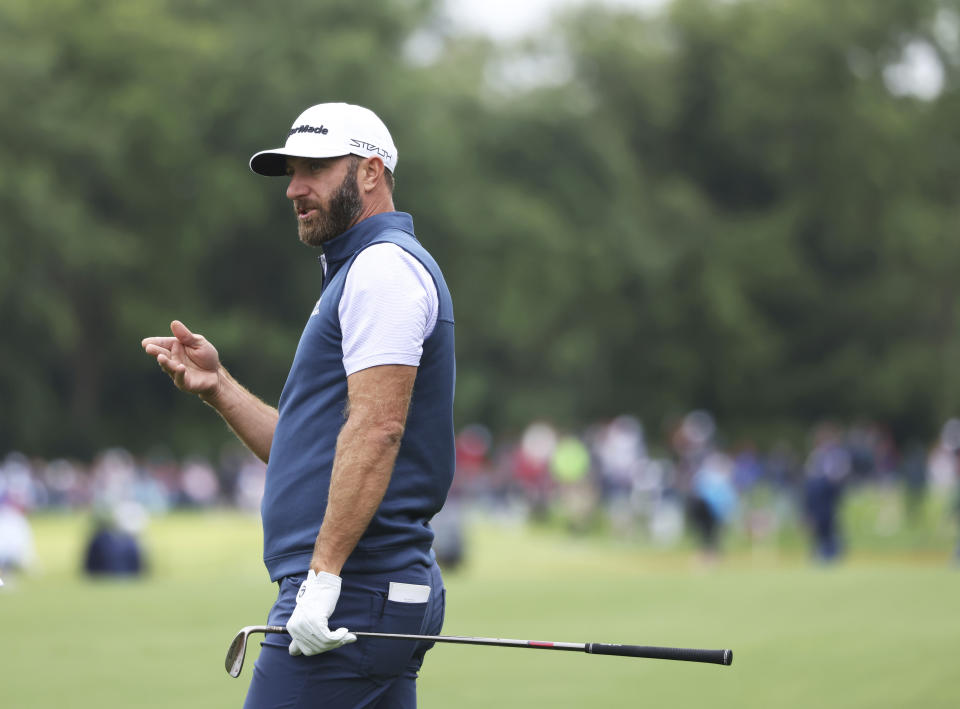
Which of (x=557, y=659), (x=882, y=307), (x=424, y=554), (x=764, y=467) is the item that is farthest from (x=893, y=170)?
(x=424, y=554)

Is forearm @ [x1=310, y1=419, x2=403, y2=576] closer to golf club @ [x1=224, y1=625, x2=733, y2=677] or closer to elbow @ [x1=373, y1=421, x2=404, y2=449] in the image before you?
elbow @ [x1=373, y1=421, x2=404, y2=449]

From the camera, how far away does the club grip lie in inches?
168

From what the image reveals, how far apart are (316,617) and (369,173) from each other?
1.30m

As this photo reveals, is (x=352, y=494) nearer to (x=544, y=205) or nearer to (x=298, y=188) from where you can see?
(x=298, y=188)

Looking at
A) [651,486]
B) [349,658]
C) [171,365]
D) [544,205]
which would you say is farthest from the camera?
[544,205]

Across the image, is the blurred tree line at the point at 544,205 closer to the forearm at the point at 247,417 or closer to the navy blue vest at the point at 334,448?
the forearm at the point at 247,417

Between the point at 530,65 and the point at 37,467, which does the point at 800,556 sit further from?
the point at 530,65

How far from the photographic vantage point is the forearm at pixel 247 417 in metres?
4.98

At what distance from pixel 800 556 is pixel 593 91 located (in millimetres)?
29428

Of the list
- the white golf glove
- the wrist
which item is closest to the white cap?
the wrist

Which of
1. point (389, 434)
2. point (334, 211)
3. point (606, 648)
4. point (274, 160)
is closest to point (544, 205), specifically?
point (274, 160)

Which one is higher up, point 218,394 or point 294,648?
point 218,394

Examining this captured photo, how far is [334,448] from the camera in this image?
4.22 m

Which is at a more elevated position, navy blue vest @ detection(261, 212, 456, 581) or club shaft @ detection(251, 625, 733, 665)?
navy blue vest @ detection(261, 212, 456, 581)
